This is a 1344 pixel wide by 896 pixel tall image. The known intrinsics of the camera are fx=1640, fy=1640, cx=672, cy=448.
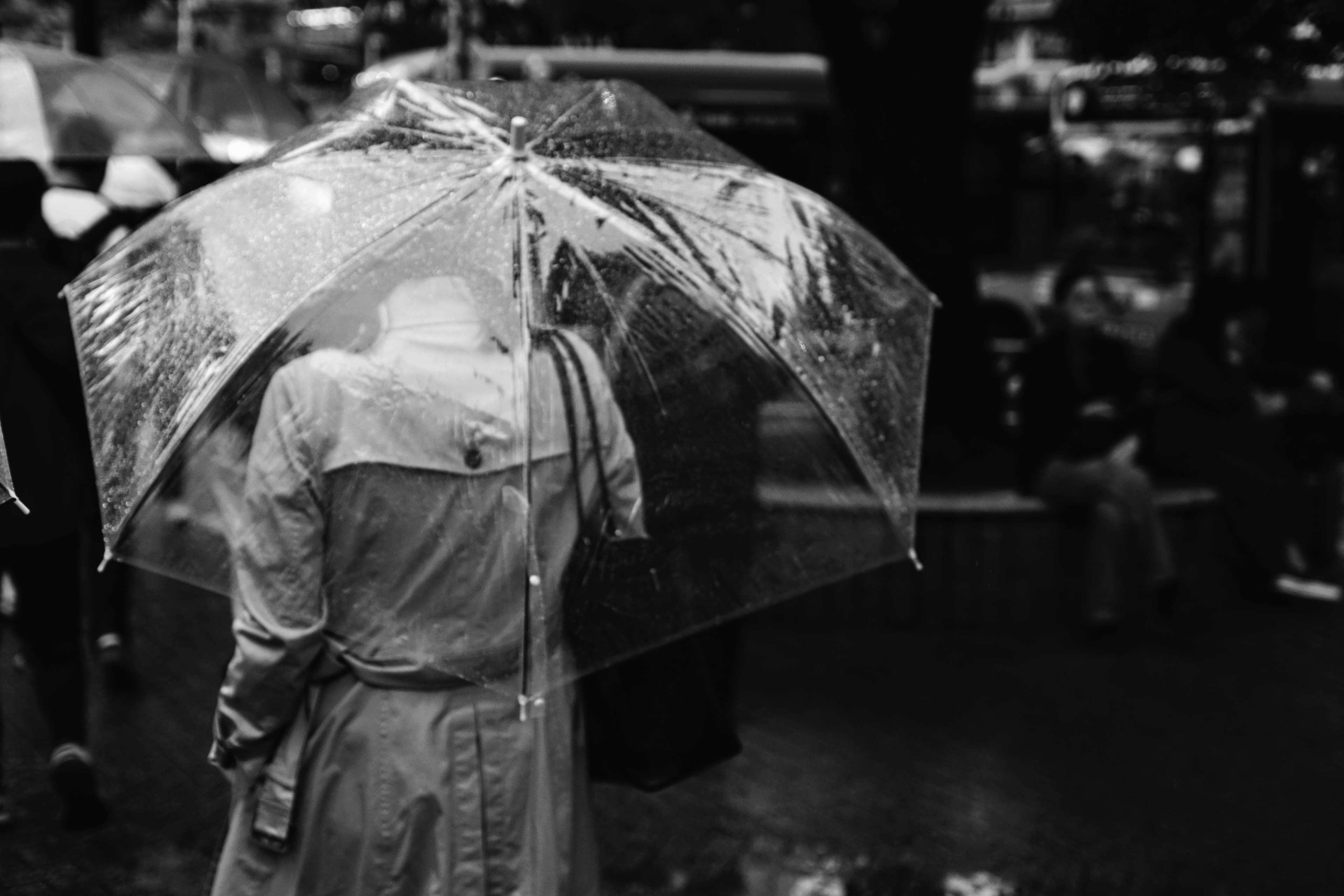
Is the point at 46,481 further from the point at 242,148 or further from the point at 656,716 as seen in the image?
the point at 242,148

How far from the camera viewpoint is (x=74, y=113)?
619cm

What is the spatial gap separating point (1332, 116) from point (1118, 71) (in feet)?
14.6

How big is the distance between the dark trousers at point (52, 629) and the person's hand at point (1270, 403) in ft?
18.9

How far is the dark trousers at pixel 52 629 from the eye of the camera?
4816 millimetres

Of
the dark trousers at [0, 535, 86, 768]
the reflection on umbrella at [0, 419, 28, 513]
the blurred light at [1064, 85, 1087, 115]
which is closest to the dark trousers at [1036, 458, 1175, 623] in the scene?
the dark trousers at [0, 535, 86, 768]

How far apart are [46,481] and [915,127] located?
16.7ft

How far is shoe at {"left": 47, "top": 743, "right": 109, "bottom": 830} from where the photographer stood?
4762 mm

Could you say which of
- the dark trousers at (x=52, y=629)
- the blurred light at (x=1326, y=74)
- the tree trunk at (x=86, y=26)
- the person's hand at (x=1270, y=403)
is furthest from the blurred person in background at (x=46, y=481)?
the blurred light at (x=1326, y=74)

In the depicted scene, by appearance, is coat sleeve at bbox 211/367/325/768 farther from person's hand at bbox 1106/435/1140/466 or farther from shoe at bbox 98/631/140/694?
person's hand at bbox 1106/435/1140/466

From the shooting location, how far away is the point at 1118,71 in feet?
38.2

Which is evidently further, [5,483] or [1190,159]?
[1190,159]

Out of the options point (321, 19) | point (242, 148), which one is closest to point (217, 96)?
point (242, 148)

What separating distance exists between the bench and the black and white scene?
0.06 feet

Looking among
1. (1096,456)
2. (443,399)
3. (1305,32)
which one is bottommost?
(1096,456)
